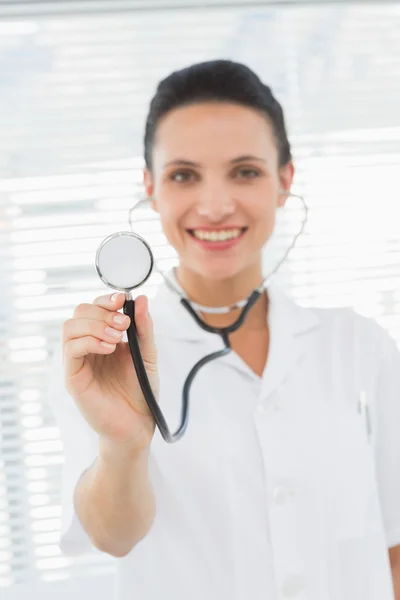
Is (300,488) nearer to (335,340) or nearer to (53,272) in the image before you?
(335,340)

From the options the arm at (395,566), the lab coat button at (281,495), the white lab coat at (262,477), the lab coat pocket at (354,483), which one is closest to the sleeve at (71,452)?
the white lab coat at (262,477)

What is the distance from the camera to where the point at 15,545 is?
1508 mm

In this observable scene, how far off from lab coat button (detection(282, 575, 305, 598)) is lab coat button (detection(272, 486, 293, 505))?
112 millimetres

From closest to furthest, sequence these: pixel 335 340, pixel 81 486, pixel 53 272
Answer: pixel 81 486 → pixel 335 340 → pixel 53 272

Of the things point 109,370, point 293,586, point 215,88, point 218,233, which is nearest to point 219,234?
point 218,233

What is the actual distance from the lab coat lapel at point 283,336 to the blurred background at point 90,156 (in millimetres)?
441

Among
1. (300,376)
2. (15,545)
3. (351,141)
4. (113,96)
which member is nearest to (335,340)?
(300,376)

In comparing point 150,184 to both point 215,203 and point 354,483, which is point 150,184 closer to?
point 215,203

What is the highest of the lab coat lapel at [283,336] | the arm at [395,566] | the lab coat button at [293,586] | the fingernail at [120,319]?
the fingernail at [120,319]

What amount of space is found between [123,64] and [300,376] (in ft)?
2.83

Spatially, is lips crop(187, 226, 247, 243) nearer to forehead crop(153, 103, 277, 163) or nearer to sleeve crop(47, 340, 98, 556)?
forehead crop(153, 103, 277, 163)

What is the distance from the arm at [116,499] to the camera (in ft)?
2.65

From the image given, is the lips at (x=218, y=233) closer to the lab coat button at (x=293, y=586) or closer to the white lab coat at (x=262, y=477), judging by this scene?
the white lab coat at (x=262, y=477)

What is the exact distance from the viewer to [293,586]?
3.11 ft
